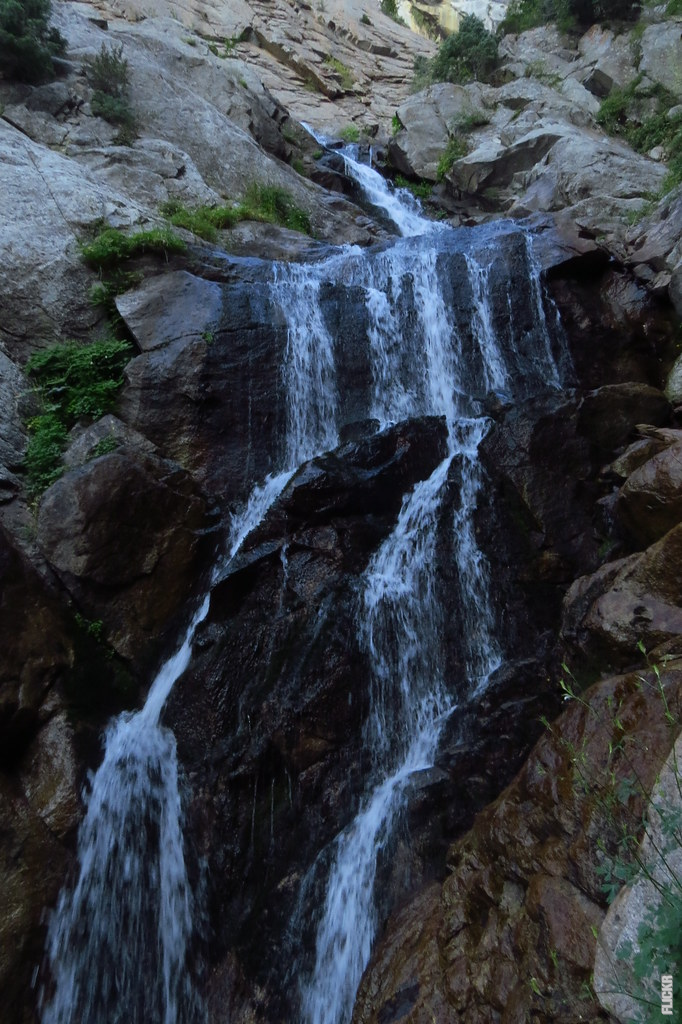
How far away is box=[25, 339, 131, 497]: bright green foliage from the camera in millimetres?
7395

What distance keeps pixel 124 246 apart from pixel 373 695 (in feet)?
25.4

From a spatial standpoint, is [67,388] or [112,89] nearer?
[67,388]

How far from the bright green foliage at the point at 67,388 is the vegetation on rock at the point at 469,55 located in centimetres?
1852

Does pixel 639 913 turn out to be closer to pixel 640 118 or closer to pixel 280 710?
pixel 280 710

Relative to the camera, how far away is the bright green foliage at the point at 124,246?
928 centimetres

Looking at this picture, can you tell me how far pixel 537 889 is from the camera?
12.1 feet

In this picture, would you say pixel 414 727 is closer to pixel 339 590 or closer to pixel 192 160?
pixel 339 590

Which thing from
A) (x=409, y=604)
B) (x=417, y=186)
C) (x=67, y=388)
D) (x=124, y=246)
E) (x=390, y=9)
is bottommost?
(x=409, y=604)

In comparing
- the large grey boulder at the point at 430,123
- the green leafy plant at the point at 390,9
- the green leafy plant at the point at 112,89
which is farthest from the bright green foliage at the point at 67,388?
the green leafy plant at the point at 390,9

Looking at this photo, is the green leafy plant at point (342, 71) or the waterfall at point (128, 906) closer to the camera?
the waterfall at point (128, 906)

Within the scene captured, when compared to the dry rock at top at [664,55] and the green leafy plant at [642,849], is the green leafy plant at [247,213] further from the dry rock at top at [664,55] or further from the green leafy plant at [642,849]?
the green leafy plant at [642,849]

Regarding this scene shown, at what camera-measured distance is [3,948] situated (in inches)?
184

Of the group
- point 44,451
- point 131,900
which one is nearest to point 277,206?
point 44,451

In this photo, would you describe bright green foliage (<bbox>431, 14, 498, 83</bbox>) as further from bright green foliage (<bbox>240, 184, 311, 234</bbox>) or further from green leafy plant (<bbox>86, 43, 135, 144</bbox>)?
green leafy plant (<bbox>86, 43, 135, 144</bbox>)
